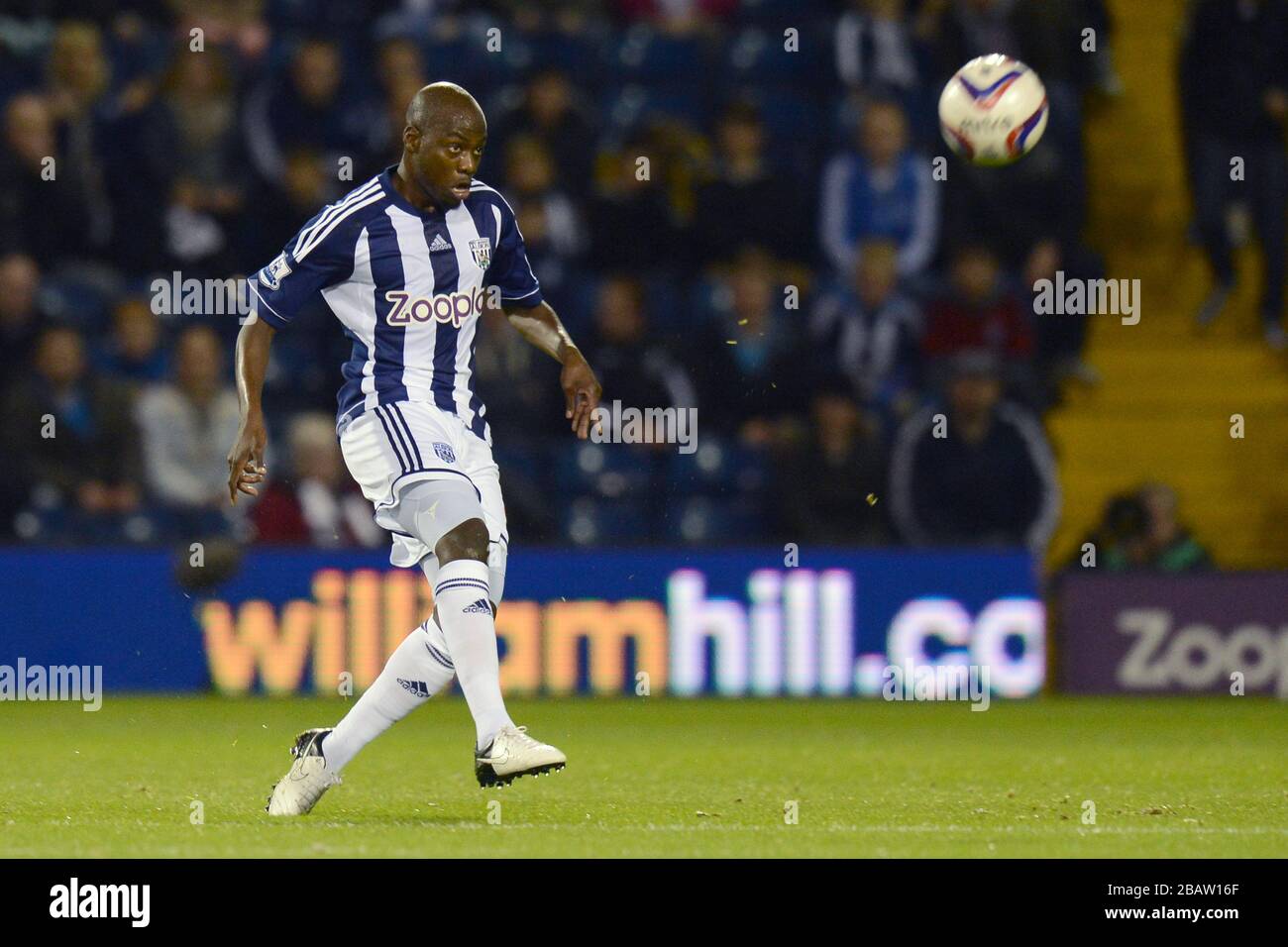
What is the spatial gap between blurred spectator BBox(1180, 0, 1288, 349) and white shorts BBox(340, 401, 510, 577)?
821cm

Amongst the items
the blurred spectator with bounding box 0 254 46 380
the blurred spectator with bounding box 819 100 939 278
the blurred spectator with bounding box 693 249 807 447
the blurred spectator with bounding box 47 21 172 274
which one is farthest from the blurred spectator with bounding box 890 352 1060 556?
the blurred spectator with bounding box 0 254 46 380

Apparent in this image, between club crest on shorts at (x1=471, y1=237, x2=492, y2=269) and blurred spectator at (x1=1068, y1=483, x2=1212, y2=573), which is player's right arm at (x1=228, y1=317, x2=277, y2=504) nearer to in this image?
club crest on shorts at (x1=471, y1=237, x2=492, y2=269)

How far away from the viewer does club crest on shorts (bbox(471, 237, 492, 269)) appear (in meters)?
7.16

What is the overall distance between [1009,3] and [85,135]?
18.5 feet

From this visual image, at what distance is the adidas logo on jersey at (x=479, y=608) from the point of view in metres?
6.71

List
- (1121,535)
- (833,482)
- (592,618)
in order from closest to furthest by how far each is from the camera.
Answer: (592,618), (833,482), (1121,535)

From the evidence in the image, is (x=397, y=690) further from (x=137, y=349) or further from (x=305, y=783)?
(x=137, y=349)

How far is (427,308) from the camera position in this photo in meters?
7.07

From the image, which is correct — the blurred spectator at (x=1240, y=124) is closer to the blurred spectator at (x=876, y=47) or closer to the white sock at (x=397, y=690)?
the blurred spectator at (x=876, y=47)

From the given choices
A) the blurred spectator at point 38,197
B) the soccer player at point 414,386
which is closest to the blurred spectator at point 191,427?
the blurred spectator at point 38,197

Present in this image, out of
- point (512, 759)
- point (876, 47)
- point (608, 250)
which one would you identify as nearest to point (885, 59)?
point (876, 47)

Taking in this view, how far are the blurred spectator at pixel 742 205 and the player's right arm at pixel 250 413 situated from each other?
6.53 metres

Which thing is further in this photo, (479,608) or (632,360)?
(632,360)

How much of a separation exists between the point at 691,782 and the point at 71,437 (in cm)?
534
